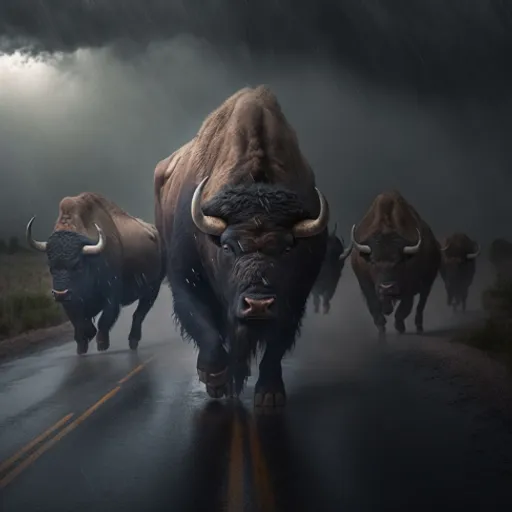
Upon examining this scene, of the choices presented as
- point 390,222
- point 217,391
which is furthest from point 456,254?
point 217,391

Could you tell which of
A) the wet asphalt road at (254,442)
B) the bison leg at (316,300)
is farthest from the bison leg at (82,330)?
the bison leg at (316,300)

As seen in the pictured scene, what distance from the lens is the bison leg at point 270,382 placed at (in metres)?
8.84

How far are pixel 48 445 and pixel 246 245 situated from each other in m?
2.66

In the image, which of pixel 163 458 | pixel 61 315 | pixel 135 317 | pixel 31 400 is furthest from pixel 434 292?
pixel 163 458

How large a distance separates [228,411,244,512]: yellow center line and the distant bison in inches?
793

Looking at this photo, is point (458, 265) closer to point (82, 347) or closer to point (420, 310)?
point (420, 310)

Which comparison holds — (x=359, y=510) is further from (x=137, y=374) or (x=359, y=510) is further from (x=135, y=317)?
(x=135, y=317)

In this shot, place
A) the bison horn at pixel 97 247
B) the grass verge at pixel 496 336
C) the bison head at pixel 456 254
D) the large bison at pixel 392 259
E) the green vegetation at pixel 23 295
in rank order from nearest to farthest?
the grass verge at pixel 496 336 → the bison horn at pixel 97 247 → the large bison at pixel 392 259 → the green vegetation at pixel 23 295 → the bison head at pixel 456 254

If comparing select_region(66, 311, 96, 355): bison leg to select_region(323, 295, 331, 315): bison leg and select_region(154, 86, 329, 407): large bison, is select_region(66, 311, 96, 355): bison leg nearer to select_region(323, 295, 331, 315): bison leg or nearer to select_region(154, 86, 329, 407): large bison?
select_region(154, 86, 329, 407): large bison

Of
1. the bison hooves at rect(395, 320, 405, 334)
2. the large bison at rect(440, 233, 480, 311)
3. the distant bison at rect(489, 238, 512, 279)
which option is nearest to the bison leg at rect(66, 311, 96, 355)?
the bison hooves at rect(395, 320, 405, 334)

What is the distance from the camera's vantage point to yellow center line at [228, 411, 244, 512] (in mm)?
5434

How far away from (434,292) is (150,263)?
715 inches

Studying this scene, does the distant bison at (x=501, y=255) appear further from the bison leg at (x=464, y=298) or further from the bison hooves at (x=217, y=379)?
the bison hooves at (x=217, y=379)

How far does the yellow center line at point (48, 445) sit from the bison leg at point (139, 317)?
656 centimetres
